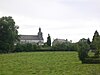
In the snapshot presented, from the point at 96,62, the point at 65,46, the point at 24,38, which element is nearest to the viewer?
the point at 96,62

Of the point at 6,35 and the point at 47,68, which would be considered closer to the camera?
the point at 47,68

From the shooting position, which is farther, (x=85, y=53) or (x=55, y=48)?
(x=55, y=48)

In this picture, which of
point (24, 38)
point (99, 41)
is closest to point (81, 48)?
point (99, 41)

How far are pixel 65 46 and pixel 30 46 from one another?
12463 millimetres

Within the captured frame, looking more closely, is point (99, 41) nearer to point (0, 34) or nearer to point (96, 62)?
point (96, 62)

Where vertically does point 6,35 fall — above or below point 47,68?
above

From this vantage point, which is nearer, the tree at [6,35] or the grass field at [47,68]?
the grass field at [47,68]

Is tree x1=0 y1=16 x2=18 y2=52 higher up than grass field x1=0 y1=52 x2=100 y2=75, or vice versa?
tree x1=0 y1=16 x2=18 y2=52

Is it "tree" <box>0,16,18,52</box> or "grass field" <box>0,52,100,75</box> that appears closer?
"grass field" <box>0,52,100,75</box>

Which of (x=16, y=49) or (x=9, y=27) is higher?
(x=9, y=27)

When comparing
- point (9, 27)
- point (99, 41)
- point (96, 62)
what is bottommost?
point (96, 62)

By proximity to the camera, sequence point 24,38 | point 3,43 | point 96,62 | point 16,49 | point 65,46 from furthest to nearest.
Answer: point 24,38 < point 65,46 < point 16,49 < point 3,43 < point 96,62

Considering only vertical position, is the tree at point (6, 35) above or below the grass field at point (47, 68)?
above

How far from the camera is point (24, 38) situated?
174 metres
